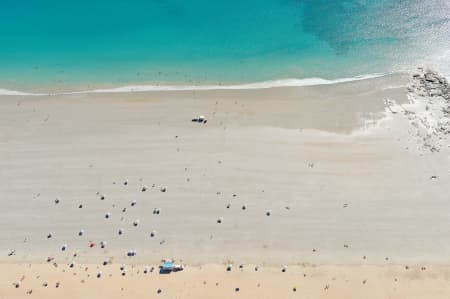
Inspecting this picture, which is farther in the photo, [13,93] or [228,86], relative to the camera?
[13,93]

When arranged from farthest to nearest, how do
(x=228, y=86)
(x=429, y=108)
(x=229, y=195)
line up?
(x=228, y=86)
(x=429, y=108)
(x=229, y=195)

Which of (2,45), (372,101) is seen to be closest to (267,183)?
(372,101)

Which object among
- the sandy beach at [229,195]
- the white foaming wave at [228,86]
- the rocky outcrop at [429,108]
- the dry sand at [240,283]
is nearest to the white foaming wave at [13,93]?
the white foaming wave at [228,86]

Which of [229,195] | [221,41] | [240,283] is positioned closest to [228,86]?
[221,41]

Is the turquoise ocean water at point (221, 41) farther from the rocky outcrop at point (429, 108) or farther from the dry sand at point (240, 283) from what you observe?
the dry sand at point (240, 283)

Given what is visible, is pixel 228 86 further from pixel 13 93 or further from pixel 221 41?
pixel 13 93

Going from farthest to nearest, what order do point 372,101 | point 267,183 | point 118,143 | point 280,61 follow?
point 280,61 → point 372,101 → point 118,143 → point 267,183

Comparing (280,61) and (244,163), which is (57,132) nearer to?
(244,163)
